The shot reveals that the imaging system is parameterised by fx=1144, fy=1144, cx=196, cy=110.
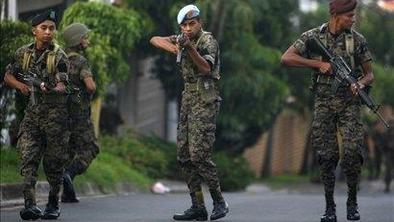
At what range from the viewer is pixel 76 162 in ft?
41.2

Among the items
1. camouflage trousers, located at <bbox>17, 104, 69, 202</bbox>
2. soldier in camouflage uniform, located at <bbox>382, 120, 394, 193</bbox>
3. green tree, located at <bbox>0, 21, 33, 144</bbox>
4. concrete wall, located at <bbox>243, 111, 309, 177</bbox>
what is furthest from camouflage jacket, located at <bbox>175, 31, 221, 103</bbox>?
concrete wall, located at <bbox>243, 111, 309, 177</bbox>

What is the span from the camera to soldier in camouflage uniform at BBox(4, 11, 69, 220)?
10.1 metres

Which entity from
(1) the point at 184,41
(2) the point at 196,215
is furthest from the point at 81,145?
(1) the point at 184,41

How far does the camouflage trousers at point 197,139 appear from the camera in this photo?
9.88 m

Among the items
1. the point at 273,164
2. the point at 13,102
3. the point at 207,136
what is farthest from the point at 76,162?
the point at 273,164

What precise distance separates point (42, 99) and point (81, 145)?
2.38 m

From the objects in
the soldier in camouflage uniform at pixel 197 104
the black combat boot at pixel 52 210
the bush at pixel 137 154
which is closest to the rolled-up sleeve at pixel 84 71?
the black combat boot at pixel 52 210

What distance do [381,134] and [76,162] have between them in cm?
1843

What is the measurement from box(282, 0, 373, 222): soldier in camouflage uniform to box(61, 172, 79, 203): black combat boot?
3569 millimetres

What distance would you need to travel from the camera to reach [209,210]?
39.2ft

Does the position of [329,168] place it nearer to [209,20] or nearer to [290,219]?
[290,219]

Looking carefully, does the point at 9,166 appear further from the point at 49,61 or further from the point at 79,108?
the point at 49,61

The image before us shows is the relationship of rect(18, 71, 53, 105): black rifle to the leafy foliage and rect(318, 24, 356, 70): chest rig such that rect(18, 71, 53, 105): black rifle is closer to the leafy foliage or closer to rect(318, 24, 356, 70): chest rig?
rect(318, 24, 356, 70): chest rig

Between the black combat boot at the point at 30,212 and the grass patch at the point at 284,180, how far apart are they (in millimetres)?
17925
